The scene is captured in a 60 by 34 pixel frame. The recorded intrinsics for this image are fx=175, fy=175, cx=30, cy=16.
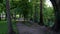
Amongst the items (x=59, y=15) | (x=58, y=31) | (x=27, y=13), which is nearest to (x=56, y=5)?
(x=59, y=15)

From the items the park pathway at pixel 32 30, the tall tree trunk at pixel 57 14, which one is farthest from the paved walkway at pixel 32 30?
the tall tree trunk at pixel 57 14

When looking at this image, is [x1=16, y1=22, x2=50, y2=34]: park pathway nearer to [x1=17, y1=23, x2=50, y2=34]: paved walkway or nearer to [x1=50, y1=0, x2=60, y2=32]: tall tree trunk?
[x1=17, y1=23, x2=50, y2=34]: paved walkway

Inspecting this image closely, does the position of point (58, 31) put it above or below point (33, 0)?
below

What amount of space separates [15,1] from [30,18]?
18.6ft

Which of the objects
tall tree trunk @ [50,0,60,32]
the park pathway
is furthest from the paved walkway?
tall tree trunk @ [50,0,60,32]

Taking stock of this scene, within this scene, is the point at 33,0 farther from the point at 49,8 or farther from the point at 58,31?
the point at 58,31

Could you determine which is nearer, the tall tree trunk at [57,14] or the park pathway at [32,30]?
the tall tree trunk at [57,14]

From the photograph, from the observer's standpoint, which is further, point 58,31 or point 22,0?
point 22,0

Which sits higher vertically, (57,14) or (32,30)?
(57,14)

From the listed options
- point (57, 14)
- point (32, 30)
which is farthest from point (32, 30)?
point (57, 14)

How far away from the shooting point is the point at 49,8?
44062mm

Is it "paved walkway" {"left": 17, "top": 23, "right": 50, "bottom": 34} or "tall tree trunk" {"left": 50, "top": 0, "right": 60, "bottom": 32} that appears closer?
"tall tree trunk" {"left": 50, "top": 0, "right": 60, "bottom": 32}

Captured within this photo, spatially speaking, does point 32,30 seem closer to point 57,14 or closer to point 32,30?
point 32,30

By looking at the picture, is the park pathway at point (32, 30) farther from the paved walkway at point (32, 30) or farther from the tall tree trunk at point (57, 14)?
the tall tree trunk at point (57, 14)
